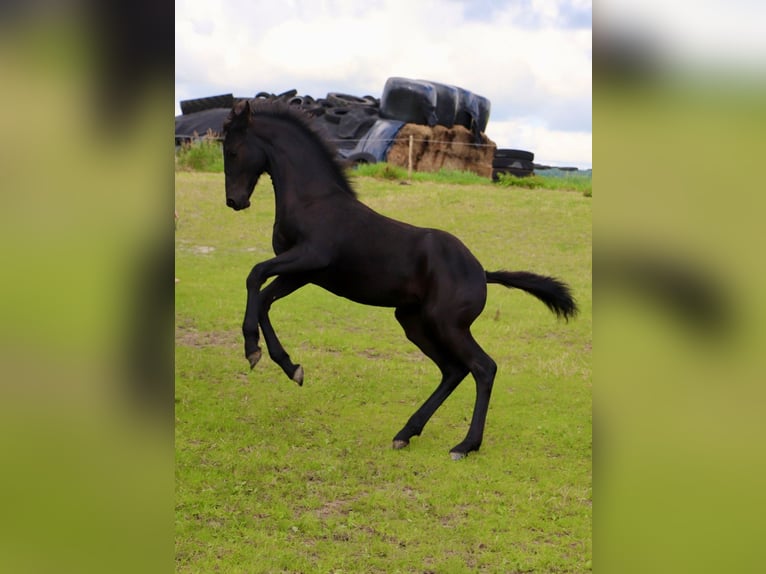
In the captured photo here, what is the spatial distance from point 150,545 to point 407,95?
22199 millimetres

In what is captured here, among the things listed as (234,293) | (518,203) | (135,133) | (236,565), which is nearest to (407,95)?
(518,203)

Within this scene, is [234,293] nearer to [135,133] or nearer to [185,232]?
[185,232]

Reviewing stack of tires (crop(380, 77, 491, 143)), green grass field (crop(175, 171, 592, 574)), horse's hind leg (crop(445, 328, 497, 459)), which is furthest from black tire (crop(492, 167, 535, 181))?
horse's hind leg (crop(445, 328, 497, 459))

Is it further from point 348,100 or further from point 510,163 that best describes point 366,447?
point 348,100

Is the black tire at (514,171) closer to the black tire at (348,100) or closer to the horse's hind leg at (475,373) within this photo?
the black tire at (348,100)

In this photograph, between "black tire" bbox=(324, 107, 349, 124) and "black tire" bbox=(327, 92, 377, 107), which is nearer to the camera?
"black tire" bbox=(324, 107, 349, 124)

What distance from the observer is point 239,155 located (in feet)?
17.1

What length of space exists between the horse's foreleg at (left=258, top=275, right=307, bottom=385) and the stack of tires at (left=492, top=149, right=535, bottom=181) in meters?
18.3

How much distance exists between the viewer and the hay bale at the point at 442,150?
70.6 feet

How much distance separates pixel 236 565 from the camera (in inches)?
139

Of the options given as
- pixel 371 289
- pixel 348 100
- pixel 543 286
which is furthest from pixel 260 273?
pixel 348 100

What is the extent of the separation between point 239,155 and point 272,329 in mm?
1231

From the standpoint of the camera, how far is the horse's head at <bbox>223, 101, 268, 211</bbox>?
17.1ft

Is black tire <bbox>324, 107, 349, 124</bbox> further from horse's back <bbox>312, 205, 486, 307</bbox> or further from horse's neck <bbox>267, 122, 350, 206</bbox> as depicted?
horse's back <bbox>312, 205, 486, 307</bbox>
